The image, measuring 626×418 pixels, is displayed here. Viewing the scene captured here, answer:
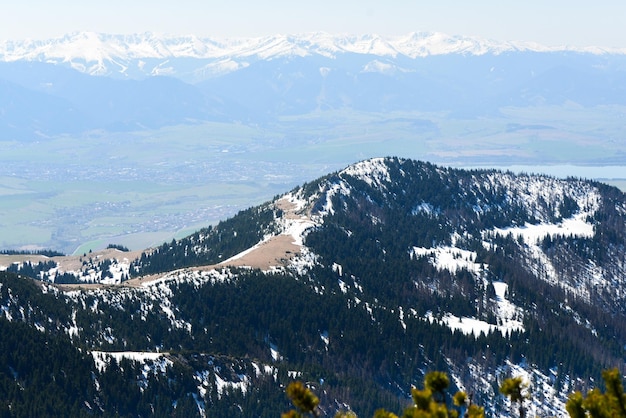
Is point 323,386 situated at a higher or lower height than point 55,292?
lower

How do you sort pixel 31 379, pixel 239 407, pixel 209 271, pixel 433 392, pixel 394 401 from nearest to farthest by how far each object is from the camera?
pixel 433 392 → pixel 31 379 → pixel 239 407 → pixel 394 401 → pixel 209 271

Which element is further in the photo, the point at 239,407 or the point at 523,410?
the point at 239,407

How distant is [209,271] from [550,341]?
278 feet

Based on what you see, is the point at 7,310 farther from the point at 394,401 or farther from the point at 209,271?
the point at 394,401

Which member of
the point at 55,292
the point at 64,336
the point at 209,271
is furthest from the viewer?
the point at 209,271

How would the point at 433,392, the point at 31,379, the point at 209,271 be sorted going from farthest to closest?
the point at 209,271 < the point at 31,379 < the point at 433,392

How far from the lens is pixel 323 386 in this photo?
14838 cm

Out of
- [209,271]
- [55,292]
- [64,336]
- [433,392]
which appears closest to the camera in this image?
[433,392]

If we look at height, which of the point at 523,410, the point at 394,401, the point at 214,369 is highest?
the point at 523,410

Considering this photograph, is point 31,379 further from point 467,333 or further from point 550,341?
point 550,341

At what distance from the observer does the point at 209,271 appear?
633ft

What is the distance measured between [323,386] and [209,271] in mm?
54883

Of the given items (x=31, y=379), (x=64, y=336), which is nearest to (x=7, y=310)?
(x=64, y=336)

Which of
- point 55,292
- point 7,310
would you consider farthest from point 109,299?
point 7,310
